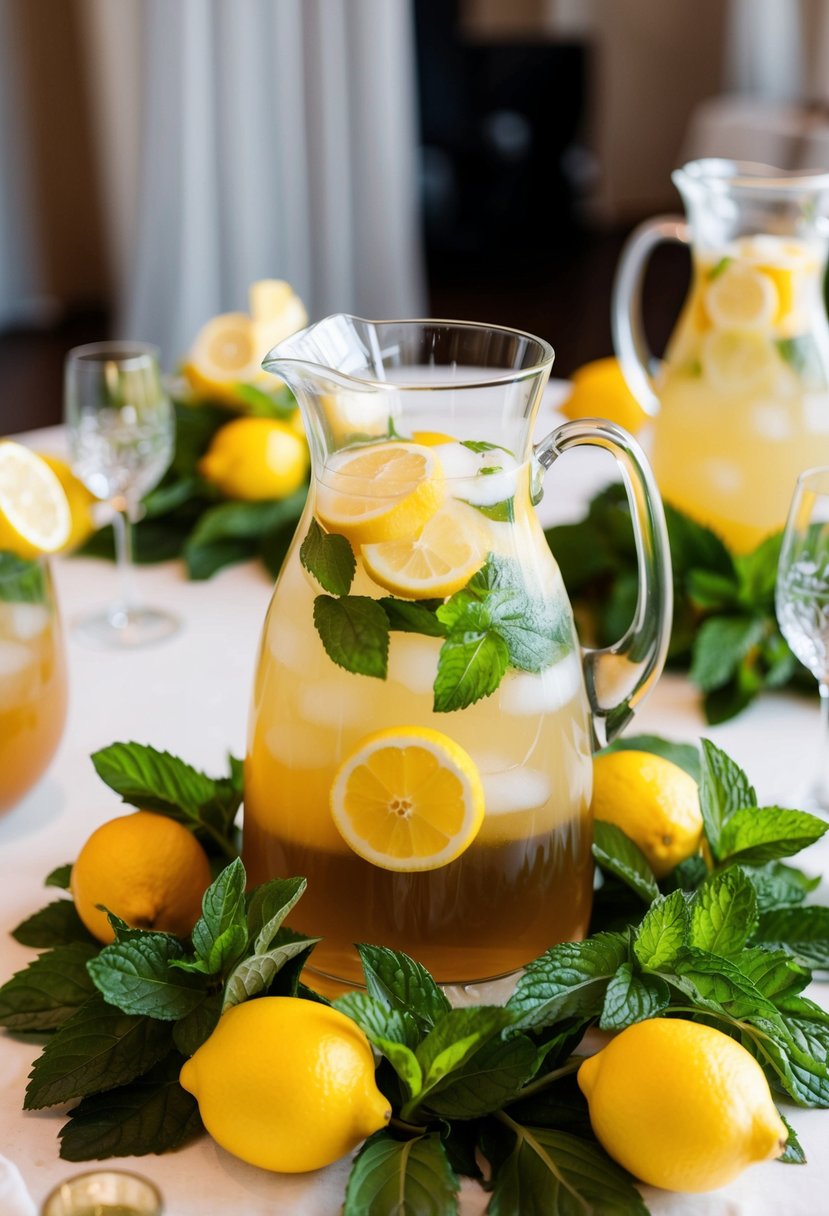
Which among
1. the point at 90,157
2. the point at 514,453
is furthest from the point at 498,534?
the point at 90,157

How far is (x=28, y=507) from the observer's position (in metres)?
1.00

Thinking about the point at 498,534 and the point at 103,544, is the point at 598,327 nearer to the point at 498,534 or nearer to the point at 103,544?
the point at 103,544

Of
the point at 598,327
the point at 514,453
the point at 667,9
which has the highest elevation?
the point at 667,9

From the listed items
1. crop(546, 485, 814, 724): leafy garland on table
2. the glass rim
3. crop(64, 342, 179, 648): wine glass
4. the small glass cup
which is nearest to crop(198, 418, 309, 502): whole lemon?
crop(64, 342, 179, 648): wine glass

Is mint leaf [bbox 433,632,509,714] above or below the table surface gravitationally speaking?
above

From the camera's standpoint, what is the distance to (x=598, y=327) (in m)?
4.89

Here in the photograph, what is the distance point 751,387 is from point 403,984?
2.16 ft

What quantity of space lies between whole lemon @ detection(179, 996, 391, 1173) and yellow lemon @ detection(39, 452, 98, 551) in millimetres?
826

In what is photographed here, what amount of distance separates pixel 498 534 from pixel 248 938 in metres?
0.22

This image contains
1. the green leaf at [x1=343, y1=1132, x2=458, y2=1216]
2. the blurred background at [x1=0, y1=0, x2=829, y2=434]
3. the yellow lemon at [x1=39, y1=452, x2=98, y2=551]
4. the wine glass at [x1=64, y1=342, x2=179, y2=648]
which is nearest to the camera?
the green leaf at [x1=343, y1=1132, x2=458, y2=1216]

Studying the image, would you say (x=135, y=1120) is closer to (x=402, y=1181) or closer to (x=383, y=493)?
(x=402, y=1181)

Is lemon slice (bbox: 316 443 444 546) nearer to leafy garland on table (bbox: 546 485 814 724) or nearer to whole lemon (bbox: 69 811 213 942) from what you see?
whole lemon (bbox: 69 811 213 942)

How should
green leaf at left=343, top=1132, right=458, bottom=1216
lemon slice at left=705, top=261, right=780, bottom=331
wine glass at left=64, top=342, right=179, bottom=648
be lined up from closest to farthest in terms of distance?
green leaf at left=343, top=1132, right=458, bottom=1216 < lemon slice at left=705, top=261, right=780, bottom=331 < wine glass at left=64, top=342, right=179, bottom=648

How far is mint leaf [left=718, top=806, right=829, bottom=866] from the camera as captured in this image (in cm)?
71
